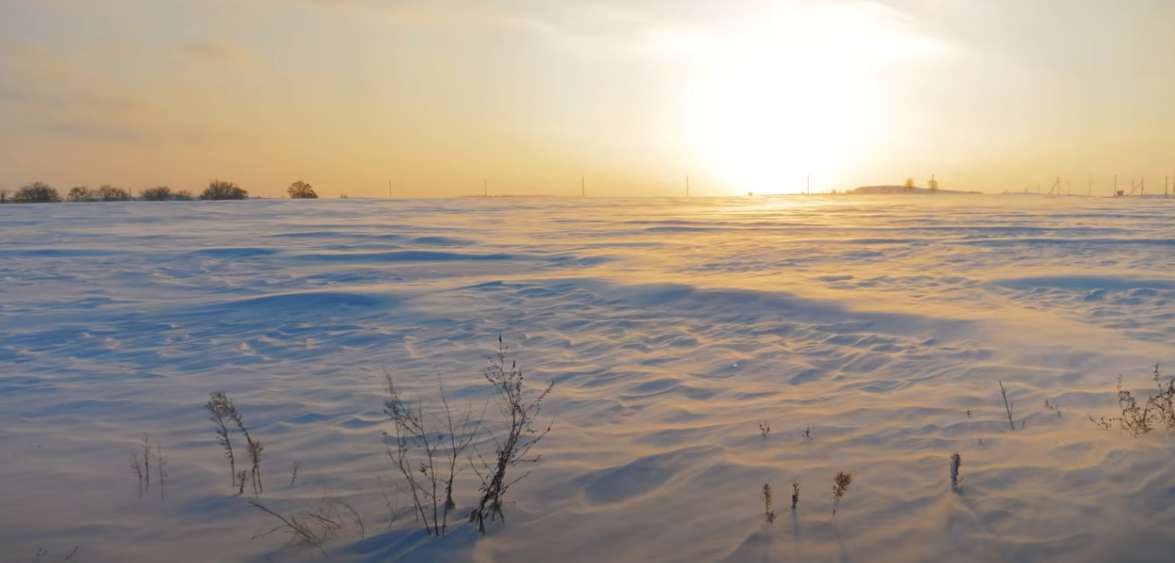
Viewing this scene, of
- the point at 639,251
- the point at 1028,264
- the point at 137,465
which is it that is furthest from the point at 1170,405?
the point at 639,251

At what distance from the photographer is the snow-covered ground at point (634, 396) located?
3855 mm

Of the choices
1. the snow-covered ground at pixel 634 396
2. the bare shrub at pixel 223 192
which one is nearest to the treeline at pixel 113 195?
the bare shrub at pixel 223 192

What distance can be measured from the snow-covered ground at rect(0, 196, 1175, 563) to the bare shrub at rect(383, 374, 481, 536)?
0.12m

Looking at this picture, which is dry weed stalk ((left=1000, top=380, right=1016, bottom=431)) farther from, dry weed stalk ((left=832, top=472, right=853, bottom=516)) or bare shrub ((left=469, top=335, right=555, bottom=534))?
bare shrub ((left=469, top=335, right=555, bottom=534))

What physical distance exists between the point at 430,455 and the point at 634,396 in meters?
2.38

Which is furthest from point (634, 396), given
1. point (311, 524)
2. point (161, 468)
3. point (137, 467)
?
point (137, 467)

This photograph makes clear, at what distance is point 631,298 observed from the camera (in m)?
10.7

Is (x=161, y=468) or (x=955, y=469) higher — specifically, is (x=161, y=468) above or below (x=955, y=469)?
below

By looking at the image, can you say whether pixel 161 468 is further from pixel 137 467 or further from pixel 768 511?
pixel 768 511

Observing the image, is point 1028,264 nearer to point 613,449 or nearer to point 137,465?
point 613,449

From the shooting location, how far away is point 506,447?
4.10m

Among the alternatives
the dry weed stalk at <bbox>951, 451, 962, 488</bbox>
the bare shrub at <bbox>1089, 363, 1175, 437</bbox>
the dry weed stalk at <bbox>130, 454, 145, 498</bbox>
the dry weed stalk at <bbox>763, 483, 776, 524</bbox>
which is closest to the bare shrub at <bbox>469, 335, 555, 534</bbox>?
the dry weed stalk at <bbox>763, 483, 776, 524</bbox>

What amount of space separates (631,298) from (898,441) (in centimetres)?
593

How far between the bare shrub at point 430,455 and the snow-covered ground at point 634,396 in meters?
0.12
